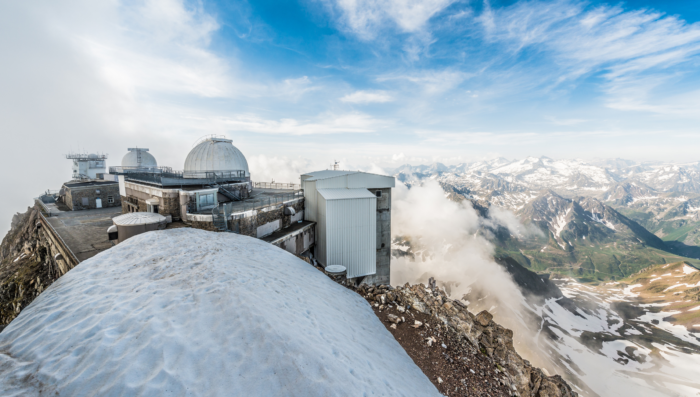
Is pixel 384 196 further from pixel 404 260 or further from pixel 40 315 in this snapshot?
pixel 404 260

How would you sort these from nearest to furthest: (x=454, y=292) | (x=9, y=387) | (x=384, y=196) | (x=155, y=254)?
(x=9, y=387), (x=155, y=254), (x=384, y=196), (x=454, y=292)

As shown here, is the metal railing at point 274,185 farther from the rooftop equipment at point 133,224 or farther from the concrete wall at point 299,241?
the rooftop equipment at point 133,224

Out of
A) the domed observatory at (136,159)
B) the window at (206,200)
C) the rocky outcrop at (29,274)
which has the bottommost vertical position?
the rocky outcrop at (29,274)

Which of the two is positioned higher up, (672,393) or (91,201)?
(91,201)

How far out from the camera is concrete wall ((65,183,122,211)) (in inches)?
1341

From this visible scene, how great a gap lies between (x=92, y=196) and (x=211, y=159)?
2214cm

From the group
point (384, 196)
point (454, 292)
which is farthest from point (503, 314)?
point (384, 196)

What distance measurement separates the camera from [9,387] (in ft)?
13.7

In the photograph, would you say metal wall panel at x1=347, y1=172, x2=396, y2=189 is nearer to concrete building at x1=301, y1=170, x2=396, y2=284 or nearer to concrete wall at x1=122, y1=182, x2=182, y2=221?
concrete building at x1=301, y1=170, x2=396, y2=284

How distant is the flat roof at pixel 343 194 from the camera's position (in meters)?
19.3

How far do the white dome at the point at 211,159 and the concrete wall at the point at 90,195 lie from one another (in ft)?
60.3

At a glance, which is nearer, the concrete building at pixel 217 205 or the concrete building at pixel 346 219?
the concrete building at pixel 217 205

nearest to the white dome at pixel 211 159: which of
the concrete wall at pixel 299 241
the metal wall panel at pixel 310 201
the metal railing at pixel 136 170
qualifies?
the metal wall panel at pixel 310 201

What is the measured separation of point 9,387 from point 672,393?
137753mm
